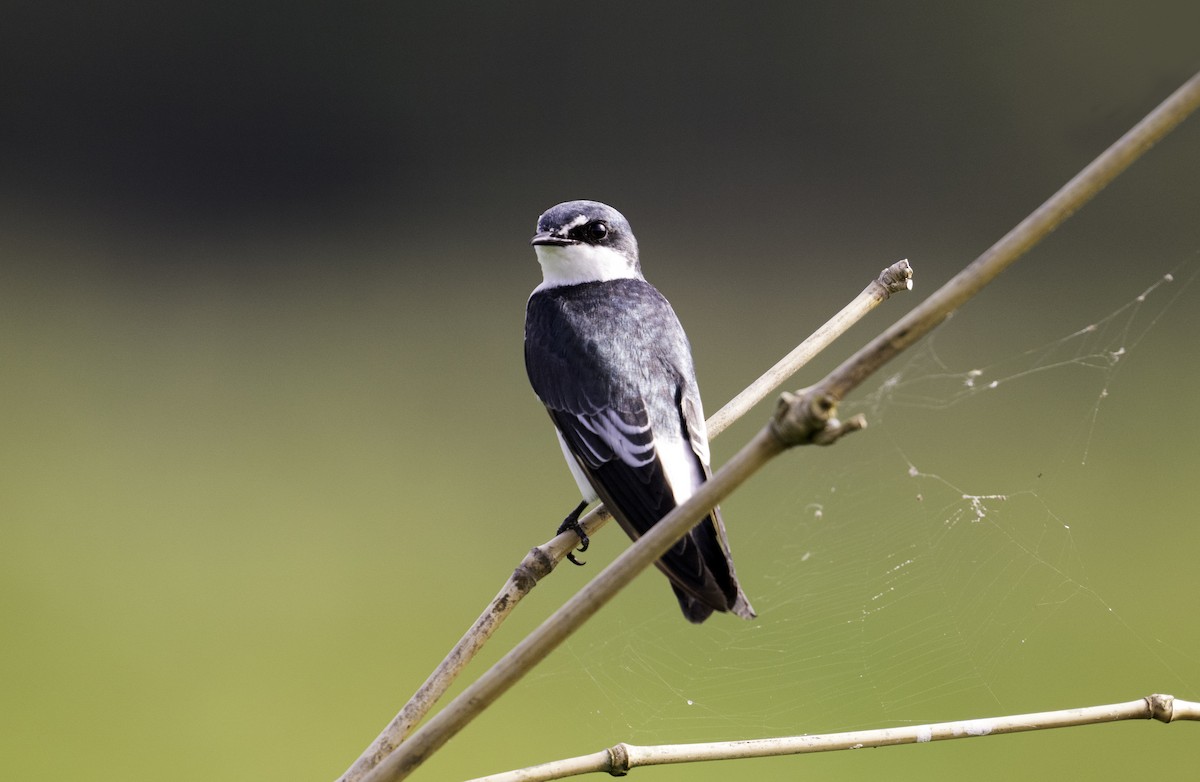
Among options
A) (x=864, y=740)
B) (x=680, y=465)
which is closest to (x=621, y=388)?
(x=680, y=465)

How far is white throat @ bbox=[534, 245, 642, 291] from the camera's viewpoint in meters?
1.97

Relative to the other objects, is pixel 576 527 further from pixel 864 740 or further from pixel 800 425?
pixel 800 425

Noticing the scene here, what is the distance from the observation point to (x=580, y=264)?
2.00 metres

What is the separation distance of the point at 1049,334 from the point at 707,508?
4430 millimetres

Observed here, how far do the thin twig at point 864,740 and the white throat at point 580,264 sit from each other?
1.09 m

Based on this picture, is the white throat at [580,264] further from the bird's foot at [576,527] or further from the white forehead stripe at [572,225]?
the bird's foot at [576,527]

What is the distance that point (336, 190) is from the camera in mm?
6289

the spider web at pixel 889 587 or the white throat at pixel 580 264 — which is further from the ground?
the white throat at pixel 580 264

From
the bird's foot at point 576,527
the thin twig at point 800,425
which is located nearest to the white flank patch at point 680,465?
the bird's foot at point 576,527

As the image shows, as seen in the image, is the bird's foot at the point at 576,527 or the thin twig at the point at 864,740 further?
the bird's foot at the point at 576,527

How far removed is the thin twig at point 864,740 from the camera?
3.24ft

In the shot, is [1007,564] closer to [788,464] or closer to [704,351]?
[788,464]

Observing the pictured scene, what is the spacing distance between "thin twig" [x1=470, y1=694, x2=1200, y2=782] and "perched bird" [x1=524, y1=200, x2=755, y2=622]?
254 millimetres

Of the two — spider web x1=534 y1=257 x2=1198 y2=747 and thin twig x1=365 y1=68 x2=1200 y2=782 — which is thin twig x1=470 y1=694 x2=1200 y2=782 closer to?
thin twig x1=365 y1=68 x2=1200 y2=782
